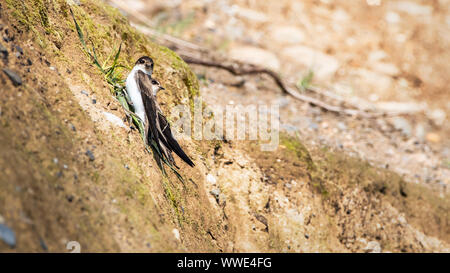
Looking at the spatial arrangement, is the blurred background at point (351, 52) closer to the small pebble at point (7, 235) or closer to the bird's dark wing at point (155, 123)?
the bird's dark wing at point (155, 123)

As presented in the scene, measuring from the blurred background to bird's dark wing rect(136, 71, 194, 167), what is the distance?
3220 mm

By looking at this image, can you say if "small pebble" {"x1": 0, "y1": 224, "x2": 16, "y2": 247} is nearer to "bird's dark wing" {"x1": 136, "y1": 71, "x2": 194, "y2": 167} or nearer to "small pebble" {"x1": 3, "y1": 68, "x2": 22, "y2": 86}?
"small pebble" {"x1": 3, "y1": 68, "x2": 22, "y2": 86}

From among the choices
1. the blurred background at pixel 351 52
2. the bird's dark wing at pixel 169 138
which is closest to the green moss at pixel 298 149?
the blurred background at pixel 351 52

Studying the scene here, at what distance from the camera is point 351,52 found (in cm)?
986

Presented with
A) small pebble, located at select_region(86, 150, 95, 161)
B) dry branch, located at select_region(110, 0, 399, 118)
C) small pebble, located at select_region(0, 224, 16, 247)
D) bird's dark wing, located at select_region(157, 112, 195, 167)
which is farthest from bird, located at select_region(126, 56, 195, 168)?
dry branch, located at select_region(110, 0, 399, 118)

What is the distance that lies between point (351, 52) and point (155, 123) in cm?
791

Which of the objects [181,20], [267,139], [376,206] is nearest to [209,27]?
[181,20]

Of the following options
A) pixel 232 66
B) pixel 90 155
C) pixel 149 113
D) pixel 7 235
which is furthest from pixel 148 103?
pixel 232 66

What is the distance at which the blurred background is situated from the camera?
6.79m

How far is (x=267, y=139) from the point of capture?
4684mm

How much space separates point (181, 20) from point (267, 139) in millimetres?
5368

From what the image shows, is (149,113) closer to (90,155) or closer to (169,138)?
(169,138)

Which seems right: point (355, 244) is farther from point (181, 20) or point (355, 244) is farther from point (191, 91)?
point (181, 20)

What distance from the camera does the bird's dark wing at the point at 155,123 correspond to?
121 inches
